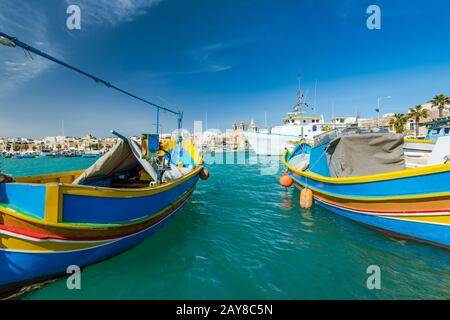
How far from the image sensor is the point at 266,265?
446 cm

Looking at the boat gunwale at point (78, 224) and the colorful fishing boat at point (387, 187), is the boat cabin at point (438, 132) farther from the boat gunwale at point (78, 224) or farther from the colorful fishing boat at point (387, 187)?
the boat gunwale at point (78, 224)

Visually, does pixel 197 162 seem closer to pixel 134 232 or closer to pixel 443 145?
pixel 134 232

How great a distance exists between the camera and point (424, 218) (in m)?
4.91

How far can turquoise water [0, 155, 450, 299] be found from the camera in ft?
11.8

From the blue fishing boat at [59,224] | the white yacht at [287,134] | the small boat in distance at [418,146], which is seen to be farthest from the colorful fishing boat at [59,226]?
the white yacht at [287,134]

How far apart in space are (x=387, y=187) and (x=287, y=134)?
37297mm

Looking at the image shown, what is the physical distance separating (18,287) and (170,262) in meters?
2.69

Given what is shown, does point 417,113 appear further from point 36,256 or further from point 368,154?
point 36,256

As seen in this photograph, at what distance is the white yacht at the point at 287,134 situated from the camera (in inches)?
1560

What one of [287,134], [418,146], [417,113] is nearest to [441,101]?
[417,113]

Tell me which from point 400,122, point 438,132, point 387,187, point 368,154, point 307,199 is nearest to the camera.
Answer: point 387,187

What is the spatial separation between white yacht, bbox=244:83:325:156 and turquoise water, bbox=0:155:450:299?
34720mm
